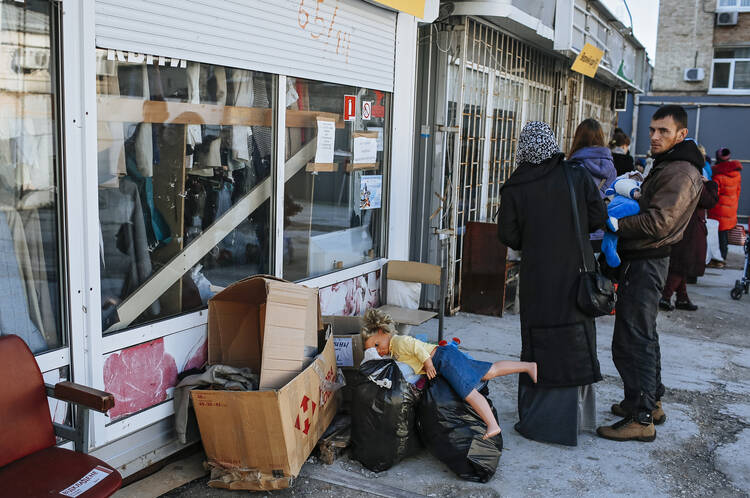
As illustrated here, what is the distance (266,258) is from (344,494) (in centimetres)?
167

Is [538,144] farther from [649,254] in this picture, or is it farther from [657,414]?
[657,414]

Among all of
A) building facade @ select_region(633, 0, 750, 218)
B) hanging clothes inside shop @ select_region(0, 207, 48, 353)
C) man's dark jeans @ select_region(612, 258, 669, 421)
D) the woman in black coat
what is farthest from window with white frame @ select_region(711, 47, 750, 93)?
hanging clothes inside shop @ select_region(0, 207, 48, 353)

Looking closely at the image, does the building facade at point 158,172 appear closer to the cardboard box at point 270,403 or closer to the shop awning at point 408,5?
the shop awning at point 408,5

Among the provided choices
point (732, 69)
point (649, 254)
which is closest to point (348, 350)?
point (649, 254)

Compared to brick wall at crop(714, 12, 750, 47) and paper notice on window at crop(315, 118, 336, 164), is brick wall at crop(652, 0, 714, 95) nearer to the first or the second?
brick wall at crop(714, 12, 750, 47)

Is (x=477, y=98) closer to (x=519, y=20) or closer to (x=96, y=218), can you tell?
(x=519, y=20)

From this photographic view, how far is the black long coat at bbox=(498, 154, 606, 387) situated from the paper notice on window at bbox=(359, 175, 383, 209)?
1.93 metres

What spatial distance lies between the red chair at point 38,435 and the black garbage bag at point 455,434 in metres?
1.77

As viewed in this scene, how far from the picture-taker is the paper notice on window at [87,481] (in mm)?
2648

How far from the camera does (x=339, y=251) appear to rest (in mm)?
5777

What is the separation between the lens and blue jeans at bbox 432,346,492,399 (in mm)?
3984

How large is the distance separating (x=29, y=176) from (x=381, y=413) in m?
2.12

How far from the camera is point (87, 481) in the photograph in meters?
2.73

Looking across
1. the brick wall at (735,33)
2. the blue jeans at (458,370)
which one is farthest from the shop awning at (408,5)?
the brick wall at (735,33)
